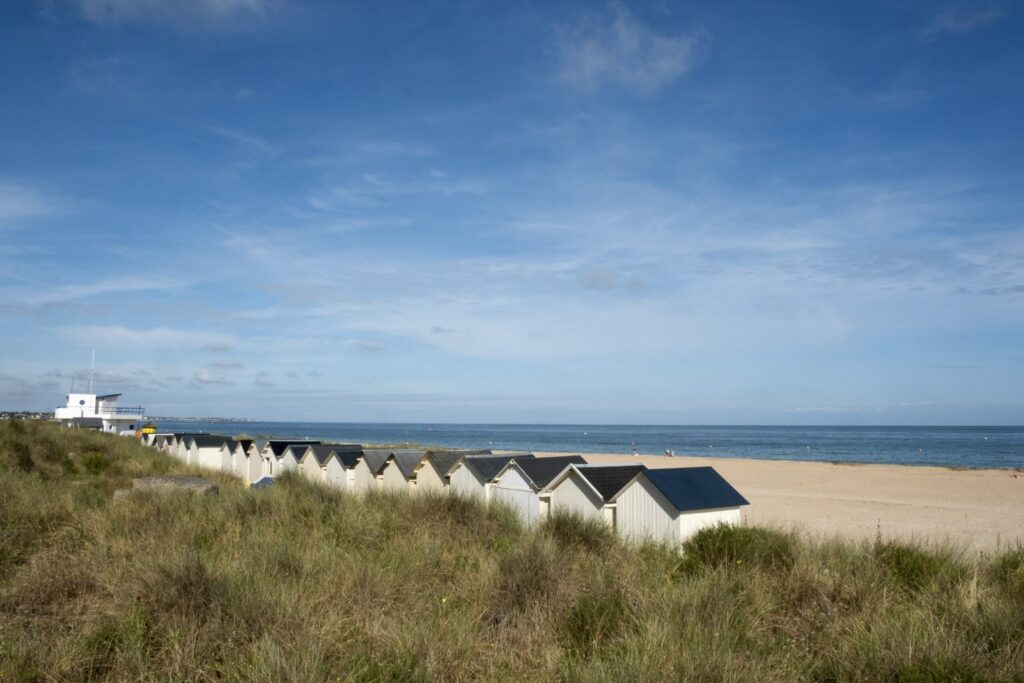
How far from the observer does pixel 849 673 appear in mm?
5102

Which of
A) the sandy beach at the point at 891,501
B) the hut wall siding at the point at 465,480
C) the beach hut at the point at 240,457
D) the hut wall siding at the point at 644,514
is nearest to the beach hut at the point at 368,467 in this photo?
the hut wall siding at the point at 465,480

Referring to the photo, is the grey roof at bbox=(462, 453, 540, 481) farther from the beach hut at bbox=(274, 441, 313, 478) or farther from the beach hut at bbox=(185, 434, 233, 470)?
the beach hut at bbox=(185, 434, 233, 470)

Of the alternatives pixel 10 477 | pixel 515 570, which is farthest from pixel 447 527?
pixel 10 477

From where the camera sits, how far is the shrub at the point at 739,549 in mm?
8633

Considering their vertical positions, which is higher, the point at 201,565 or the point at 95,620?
the point at 201,565

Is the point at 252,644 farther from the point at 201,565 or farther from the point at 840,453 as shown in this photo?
the point at 840,453

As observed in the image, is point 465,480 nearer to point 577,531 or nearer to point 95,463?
point 577,531

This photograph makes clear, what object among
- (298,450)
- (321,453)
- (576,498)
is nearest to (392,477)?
(321,453)

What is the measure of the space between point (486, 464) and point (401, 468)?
3.27 meters

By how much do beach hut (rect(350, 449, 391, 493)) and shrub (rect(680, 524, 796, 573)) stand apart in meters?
12.0

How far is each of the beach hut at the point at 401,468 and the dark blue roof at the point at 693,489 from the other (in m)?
8.49

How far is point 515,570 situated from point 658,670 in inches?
101

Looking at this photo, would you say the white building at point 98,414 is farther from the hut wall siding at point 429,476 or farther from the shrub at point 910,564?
the shrub at point 910,564

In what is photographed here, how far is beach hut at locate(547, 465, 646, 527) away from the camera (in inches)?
484
